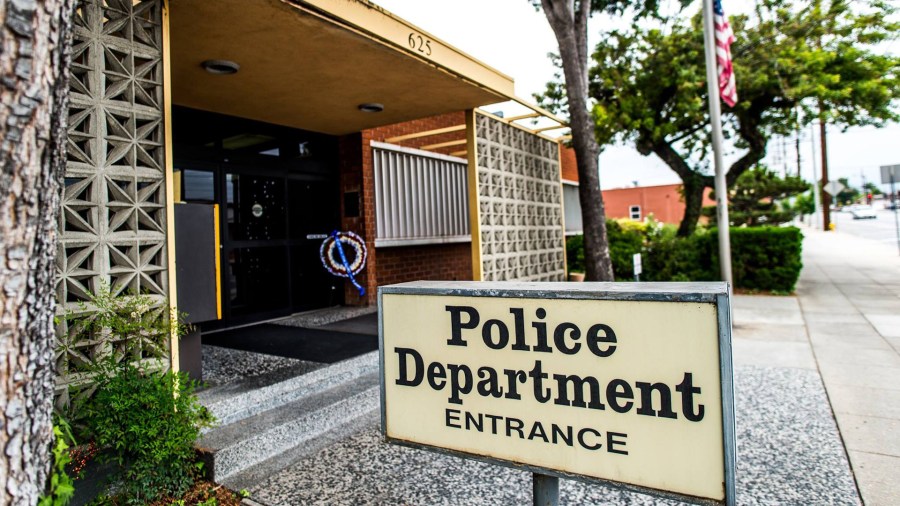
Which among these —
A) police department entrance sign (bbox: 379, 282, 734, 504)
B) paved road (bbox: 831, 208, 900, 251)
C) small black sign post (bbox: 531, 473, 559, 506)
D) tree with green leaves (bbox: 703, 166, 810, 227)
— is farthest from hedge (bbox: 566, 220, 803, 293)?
tree with green leaves (bbox: 703, 166, 810, 227)

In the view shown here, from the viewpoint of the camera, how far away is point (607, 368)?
175cm

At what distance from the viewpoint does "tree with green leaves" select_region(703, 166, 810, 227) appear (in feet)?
82.5

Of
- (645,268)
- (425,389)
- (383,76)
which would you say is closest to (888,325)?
(645,268)

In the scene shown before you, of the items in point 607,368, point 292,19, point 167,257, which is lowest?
point 607,368

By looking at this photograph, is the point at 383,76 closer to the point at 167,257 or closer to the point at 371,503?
the point at 167,257

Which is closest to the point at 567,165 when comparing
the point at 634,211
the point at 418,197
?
the point at 418,197

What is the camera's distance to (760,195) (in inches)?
1019

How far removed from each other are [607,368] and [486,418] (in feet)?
1.68

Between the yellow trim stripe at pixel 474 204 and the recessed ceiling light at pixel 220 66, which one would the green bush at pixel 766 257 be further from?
the recessed ceiling light at pixel 220 66

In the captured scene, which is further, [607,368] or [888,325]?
[888,325]

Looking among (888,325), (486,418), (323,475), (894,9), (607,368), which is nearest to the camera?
(607,368)

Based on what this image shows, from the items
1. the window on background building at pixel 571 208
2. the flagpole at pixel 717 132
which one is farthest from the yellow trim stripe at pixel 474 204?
the window on background building at pixel 571 208

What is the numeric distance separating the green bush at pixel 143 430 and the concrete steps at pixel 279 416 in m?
0.31

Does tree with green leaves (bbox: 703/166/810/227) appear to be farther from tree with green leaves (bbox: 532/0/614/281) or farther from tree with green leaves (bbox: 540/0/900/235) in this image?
tree with green leaves (bbox: 532/0/614/281)
